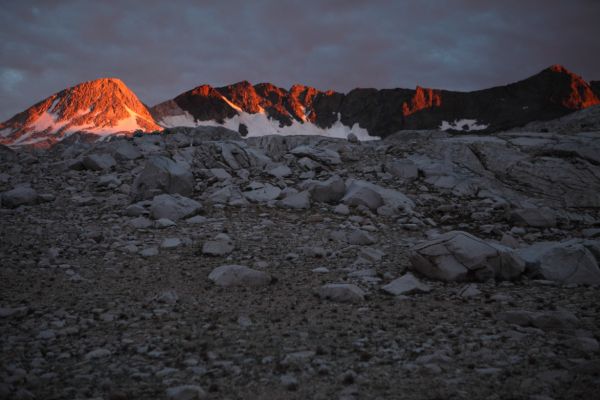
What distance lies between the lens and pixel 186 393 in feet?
13.1

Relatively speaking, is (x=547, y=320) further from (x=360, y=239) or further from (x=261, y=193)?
(x=261, y=193)

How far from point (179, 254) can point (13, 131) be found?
14071 cm

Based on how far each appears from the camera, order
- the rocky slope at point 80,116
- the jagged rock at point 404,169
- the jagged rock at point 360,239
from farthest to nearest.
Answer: the rocky slope at point 80,116 → the jagged rock at point 404,169 → the jagged rock at point 360,239

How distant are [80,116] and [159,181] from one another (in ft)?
435

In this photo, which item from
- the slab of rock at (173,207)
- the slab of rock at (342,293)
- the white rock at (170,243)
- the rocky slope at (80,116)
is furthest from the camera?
the rocky slope at (80,116)

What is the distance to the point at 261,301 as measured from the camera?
21.9 feet

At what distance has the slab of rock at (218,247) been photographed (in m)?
8.87

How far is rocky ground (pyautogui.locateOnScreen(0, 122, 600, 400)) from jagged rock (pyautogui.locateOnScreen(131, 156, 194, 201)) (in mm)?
60

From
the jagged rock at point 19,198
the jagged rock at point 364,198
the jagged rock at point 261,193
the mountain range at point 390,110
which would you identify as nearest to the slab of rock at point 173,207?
the jagged rock at point 261,193

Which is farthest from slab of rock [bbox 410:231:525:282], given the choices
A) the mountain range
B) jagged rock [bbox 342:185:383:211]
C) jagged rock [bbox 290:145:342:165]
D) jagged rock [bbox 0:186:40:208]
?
the mountain range

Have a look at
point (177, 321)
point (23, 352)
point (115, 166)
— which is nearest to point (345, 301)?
point (177, 321)

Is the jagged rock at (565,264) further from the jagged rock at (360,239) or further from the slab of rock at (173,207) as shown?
the slab of rock at (173,207)

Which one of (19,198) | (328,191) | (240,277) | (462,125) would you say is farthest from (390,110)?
(240,277)

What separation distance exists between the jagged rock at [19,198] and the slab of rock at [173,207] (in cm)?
420
